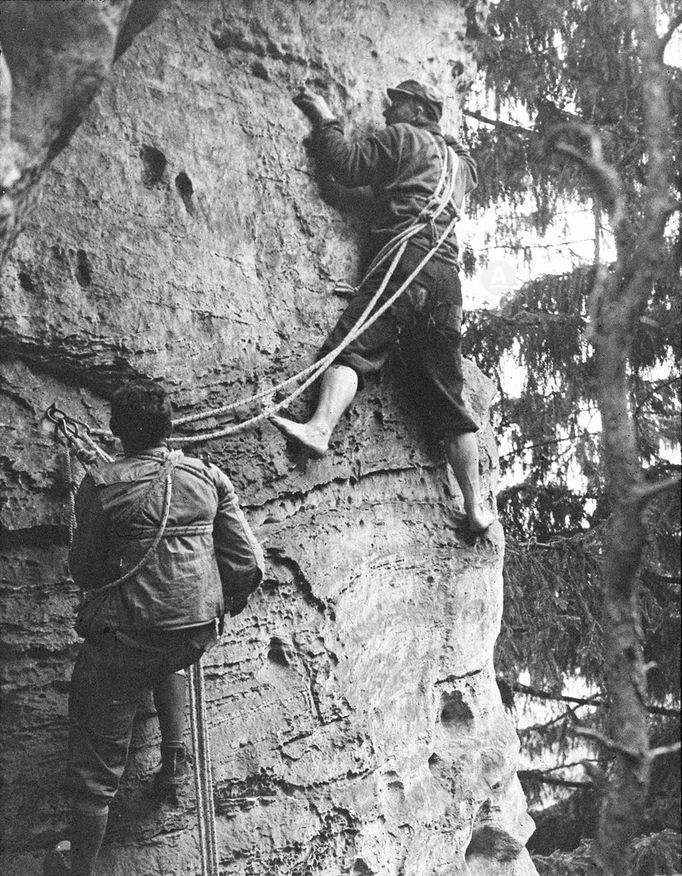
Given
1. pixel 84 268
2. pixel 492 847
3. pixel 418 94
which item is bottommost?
pixel 492 847

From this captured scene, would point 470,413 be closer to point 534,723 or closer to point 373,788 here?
point 373,788

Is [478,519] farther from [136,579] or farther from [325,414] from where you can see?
[136,579]

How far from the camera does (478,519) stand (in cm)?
598

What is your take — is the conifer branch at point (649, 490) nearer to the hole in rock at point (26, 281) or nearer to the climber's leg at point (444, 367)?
the hole in rock at point (26, 281)

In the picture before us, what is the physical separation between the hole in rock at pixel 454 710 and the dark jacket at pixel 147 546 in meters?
2.01

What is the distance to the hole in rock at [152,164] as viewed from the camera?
5223 mm

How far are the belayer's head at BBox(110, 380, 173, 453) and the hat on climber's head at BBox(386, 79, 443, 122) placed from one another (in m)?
2.73

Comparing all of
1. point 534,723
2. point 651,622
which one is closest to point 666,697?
point 651,622

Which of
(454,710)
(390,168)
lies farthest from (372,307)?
(454,710)

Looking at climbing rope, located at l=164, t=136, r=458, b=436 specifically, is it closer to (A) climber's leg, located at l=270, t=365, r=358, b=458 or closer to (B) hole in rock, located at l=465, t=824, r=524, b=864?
(A) climber's leg, located at l=270, t=365, r=358, b=458

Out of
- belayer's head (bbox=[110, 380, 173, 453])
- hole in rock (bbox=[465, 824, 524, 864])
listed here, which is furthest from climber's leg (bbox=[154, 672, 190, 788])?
hole in rock (bbox=[465, 824, 524, 864])

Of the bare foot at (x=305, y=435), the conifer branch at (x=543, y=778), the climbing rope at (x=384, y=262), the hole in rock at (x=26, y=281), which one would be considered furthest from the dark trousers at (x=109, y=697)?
the conifer branch at (x=543, y=778)

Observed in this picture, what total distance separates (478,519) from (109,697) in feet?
8.05

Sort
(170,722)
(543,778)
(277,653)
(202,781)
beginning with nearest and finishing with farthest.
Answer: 1. (202,781)
2. (170,722)
3. (277,653)
4. (543,778)
